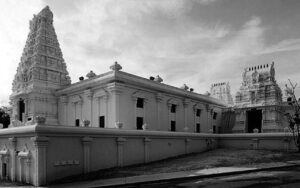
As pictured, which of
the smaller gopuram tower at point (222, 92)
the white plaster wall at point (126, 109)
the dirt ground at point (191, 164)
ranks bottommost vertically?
the dirt ground at point (191, 164)

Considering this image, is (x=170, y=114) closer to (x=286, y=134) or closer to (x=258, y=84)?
(x=286, y=134)

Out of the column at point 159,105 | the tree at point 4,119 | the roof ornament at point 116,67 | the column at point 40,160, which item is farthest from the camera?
the tree at point 4,119

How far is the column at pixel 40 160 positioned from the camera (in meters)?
15.1

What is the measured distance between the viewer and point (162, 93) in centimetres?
3041

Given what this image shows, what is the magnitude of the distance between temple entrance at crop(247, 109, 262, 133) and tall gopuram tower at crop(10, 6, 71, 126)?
2502 centimetres

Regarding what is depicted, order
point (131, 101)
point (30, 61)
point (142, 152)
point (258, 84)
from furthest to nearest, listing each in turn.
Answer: point (258, 84) < point (30, 61) < point (131, 101) < point (142, 152)

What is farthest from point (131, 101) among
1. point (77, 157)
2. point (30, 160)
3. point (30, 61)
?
point (30, 61)

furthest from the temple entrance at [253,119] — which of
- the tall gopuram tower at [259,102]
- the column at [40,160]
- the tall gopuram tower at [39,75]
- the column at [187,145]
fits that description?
the column at [40,160]

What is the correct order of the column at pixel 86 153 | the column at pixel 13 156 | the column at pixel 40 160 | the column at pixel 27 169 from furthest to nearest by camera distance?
the column at pixel 13 156, the column at pixel 86 153, the column at pixel 27 169, the column at pixel 40 160

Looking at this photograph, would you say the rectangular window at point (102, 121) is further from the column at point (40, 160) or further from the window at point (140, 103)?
the column at point (40, 160)

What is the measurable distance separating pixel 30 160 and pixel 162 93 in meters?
16.9

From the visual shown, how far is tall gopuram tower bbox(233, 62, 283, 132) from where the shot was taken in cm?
3728

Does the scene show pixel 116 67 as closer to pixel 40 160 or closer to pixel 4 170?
pixel 4 170

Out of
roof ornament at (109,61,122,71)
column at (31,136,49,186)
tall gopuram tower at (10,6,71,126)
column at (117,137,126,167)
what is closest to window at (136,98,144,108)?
roof ornament at (109,61,122,71)
